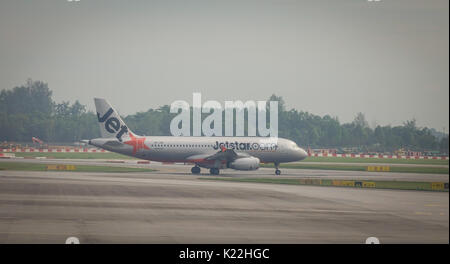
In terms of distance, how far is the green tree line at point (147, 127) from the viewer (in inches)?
2992

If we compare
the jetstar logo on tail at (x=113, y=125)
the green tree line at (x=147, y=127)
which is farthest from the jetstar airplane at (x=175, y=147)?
the green tree line at (x=147, y=127)

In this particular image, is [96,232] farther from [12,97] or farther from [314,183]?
[12,97]

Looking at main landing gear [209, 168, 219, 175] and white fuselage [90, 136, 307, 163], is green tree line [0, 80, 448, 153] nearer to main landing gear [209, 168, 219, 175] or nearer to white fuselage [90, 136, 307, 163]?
white fuselage [90, 136, 307, 163]

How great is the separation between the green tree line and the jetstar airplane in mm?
14074

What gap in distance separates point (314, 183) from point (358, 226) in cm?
2049

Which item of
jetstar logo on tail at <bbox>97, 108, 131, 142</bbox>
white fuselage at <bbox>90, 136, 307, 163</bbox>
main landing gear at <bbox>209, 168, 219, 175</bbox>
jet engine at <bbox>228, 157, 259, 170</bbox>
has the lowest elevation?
main landing gear at <bbox>209, 168, 219, 175</bbox>

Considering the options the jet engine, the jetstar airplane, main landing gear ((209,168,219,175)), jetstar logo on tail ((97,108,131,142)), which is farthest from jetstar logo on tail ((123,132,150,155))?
the jet engine

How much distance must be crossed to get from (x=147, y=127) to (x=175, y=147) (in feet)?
182

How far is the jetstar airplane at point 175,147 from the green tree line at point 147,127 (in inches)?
554

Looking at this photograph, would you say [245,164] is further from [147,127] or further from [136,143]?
[147,127]

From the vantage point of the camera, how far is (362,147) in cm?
11756

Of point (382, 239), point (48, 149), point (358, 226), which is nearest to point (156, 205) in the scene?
point (358, 226)

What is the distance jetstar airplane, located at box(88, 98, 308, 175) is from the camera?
163 feet

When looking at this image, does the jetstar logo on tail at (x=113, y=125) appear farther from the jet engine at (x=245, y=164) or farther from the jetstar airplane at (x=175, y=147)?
the jet engine at (x=245, y=164)
